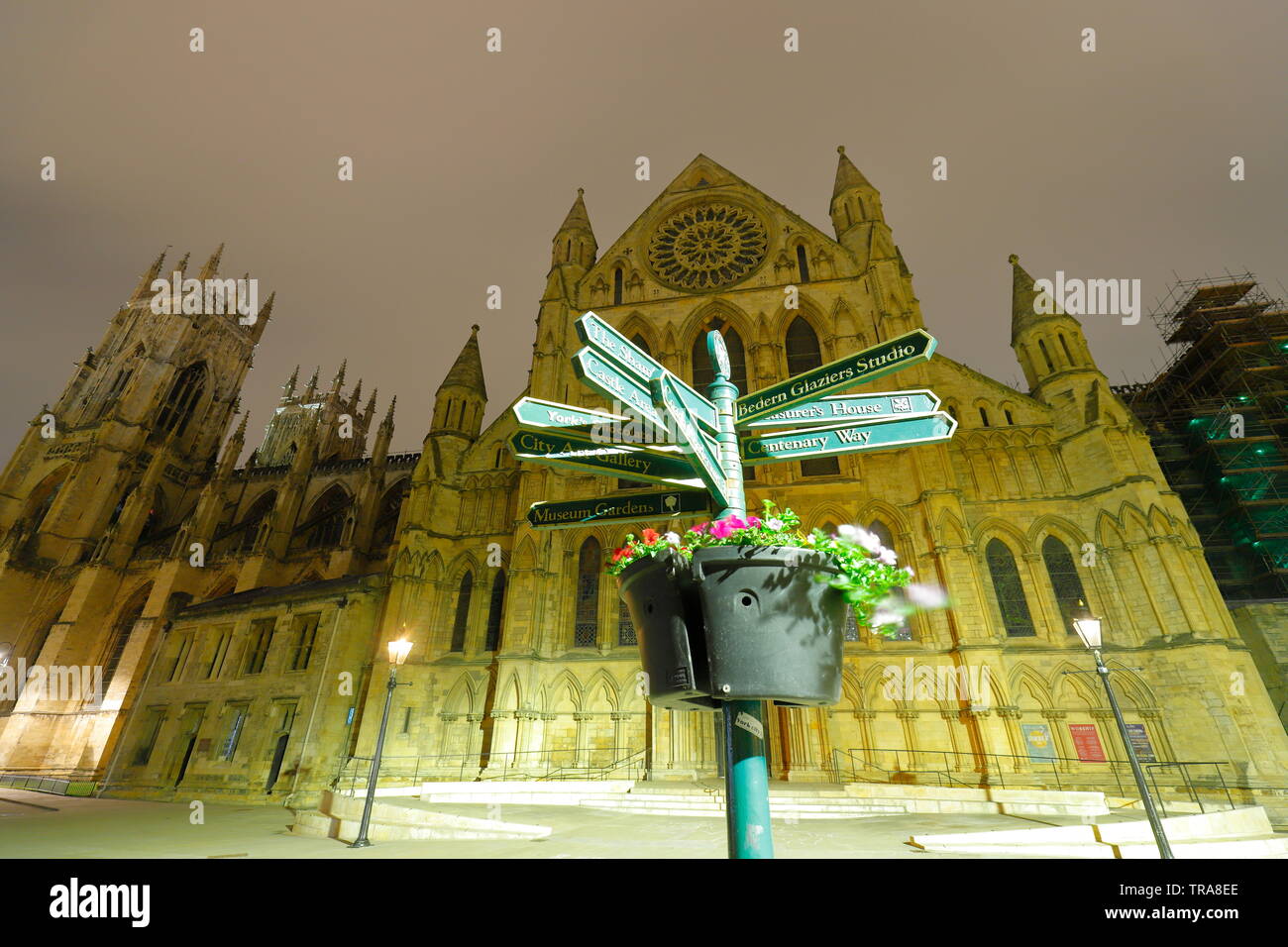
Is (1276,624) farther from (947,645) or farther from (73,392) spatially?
(73,392)

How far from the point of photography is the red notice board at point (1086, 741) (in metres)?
14.8

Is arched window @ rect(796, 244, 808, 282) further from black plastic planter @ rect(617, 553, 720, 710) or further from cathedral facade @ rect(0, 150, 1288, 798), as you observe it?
black plastic planter @ rect(617, 553, 720, 710)

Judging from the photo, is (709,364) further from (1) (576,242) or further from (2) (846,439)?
(2) (846,439)

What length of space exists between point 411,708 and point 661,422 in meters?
18.1

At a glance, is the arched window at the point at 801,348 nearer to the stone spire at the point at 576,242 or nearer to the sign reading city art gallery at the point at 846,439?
the stone spire at the point at 576,242

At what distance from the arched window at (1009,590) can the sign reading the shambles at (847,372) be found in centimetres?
1629

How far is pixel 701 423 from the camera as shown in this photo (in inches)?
128

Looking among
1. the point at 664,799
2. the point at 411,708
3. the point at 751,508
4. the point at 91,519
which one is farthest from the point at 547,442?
the point at 91,519

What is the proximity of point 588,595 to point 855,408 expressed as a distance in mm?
16207

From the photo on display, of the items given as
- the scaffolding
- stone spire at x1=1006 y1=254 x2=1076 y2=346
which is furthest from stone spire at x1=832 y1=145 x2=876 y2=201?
the scaffolding

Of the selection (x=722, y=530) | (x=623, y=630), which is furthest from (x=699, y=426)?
(x=623, y=630)

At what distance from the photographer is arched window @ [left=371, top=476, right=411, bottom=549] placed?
→ 1339 inches

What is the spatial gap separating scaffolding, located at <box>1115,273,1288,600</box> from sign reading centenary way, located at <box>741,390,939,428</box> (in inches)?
966

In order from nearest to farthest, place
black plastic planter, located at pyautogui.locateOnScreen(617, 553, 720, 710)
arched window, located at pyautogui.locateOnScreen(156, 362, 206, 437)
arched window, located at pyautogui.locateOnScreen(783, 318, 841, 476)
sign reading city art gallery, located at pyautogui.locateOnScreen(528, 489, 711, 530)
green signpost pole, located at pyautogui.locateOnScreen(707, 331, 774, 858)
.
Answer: green signpost pole, located at pyautogui.locateOnScreen(707, 331, 774, 858) → black plastic planter, located at pyautogui.locateOnScreen(617, 553, 720, 710) → sign reading city art gallery, located at pyautogui.locateOnScreen(528, 489, 711, 530) → arched window, located at pyautogui.locateOnScreen(783, 318, 841, 476) → arched window, located at pyautogui.locateOnScreen(156, 362, 206, 437)
